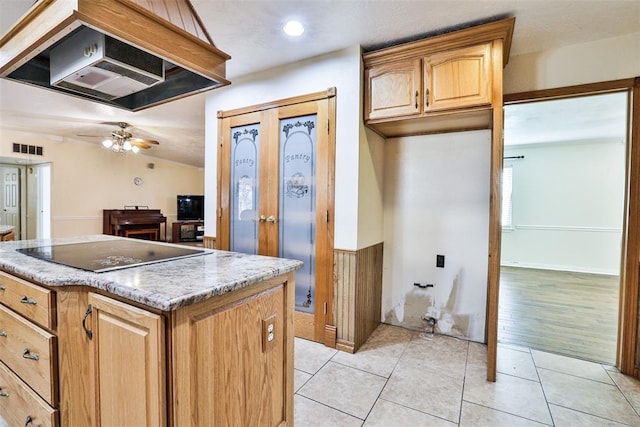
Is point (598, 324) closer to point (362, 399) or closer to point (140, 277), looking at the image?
point (362, 399)

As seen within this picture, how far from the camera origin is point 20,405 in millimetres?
1396

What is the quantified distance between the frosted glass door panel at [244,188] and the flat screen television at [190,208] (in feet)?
17.4

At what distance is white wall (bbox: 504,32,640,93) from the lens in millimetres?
2055

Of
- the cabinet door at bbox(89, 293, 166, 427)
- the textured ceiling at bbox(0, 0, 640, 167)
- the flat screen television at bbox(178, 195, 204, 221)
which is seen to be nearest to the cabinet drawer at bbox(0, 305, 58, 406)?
the cabinet door at bbox(89, 293, 166, 427)

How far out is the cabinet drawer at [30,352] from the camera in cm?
120

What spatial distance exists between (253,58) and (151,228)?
217 inches

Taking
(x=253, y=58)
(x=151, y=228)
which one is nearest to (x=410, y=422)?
(x=253, y=58)

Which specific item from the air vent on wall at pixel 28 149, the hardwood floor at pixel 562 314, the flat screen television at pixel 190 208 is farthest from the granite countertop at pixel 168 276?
the flat screen television at pixel 190 208

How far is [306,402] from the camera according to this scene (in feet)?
5.73

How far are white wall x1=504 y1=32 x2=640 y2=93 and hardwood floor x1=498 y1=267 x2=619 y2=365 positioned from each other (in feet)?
6.84

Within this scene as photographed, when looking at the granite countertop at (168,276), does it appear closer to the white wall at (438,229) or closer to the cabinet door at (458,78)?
the cabinet door at (458,78)

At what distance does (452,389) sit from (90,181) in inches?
285

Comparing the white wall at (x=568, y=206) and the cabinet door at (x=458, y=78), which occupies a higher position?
the cabinet door at (x=458, y=78)

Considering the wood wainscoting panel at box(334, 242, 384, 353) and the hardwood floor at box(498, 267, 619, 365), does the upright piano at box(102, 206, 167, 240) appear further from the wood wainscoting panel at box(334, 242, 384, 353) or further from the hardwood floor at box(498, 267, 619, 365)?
the hardwood floor at box(498, 267, 619, 365)
